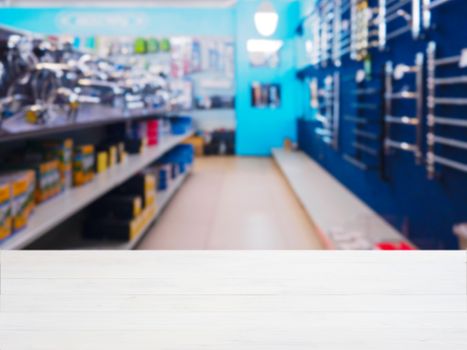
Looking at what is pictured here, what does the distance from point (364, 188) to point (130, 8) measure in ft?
24.9

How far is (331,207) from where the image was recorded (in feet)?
16.5

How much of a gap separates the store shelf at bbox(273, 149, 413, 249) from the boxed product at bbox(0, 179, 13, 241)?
1975 mm

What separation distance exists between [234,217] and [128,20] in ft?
22.7

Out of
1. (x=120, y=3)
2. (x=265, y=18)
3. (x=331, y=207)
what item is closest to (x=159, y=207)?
(x=331, y=207)

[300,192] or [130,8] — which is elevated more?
[130,8]

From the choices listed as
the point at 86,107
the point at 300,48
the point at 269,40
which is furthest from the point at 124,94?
the point at 269,40

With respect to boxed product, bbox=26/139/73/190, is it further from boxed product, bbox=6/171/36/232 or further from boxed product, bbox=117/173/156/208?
boxed product, bbox=117/173/156/208

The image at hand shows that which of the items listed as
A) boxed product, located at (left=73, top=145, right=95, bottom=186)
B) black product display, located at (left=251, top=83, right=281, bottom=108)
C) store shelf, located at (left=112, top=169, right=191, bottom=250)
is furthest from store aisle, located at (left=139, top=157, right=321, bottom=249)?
black product display, located at (left=251, top=83, right=281, bottom=108)

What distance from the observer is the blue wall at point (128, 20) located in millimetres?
11102

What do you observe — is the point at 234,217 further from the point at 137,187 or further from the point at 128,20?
the point at 128,20
